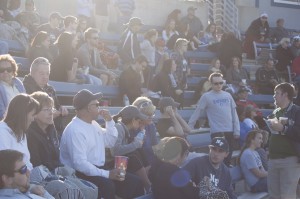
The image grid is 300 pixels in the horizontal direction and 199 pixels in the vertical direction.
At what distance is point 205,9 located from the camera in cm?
1948

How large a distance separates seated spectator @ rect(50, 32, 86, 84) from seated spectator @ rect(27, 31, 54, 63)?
0.14 meters

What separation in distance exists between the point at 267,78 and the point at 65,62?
6.54 meters

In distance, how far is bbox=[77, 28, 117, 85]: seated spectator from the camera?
1091 cm

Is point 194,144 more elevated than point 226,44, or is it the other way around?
point 226,44

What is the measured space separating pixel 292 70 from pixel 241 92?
3825 millimetres

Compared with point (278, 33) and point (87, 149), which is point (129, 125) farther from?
point (278, 33)

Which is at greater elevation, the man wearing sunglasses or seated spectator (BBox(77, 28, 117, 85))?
seated spectator (BBox(77, 28, 117, 85))

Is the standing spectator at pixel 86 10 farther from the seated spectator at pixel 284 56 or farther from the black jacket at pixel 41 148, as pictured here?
the black jacket at pixel 41 148

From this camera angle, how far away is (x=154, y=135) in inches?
319

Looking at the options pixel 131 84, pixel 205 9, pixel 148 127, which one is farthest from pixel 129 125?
pixel 205 9

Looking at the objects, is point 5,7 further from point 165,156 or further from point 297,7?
point 297,7

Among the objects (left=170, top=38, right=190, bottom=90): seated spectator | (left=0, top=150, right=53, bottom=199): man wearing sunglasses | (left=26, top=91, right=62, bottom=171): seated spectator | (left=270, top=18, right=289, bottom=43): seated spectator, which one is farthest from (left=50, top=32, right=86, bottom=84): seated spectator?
(left=270, top=18, right=289, bottom=43): seated spectator

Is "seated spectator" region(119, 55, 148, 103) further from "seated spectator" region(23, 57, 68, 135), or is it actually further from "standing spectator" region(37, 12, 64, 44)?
"seated spectator" region(23, 57, 68, 135)

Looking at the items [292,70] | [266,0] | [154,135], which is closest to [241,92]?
[292,70]
